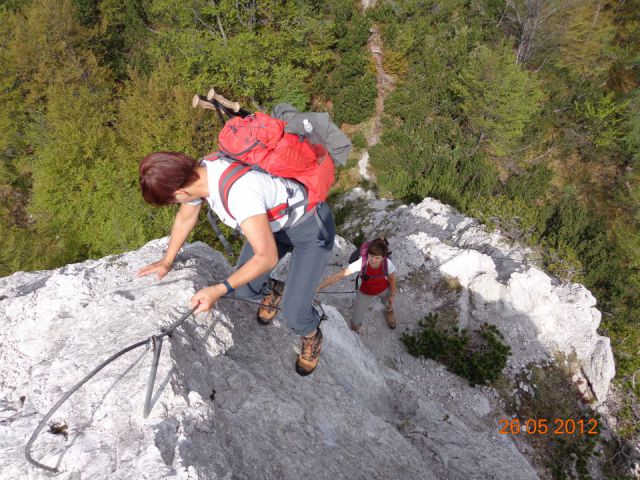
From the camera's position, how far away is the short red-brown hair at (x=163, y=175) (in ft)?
7.55

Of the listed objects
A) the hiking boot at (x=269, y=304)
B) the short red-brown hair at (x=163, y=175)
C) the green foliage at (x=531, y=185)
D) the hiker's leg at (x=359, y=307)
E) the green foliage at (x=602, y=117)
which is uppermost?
the short red-brown hair at (x=163, y=175)

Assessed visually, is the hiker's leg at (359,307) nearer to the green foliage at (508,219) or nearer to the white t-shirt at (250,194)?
the white t-shirt at (250,194)

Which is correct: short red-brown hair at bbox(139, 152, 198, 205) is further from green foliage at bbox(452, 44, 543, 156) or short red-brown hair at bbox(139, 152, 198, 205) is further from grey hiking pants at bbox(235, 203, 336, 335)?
green foliage at bbox(452, 44, 543, 156)

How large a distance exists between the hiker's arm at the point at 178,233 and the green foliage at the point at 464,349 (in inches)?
207

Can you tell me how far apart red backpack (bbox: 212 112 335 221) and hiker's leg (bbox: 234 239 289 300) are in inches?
32.0

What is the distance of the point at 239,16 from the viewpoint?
63.2ft

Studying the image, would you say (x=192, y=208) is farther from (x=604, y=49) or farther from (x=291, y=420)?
(x=604, y=49)

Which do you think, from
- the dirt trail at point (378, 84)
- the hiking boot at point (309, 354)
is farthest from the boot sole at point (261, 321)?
the dirt trail at point (378, 84)

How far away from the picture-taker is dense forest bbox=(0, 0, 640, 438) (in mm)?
16031

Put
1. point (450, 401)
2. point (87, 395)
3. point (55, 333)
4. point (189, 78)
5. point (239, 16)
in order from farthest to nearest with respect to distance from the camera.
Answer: point (189, 78) < point (239, 16) < point (450, 401) < point (55, 333) < point (87, 395)

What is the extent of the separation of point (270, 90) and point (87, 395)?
67.6ft

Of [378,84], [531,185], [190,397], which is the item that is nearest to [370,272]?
[190,397]

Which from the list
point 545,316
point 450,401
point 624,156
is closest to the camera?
point 450,401

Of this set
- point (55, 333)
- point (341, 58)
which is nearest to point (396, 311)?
point (55, 333)
